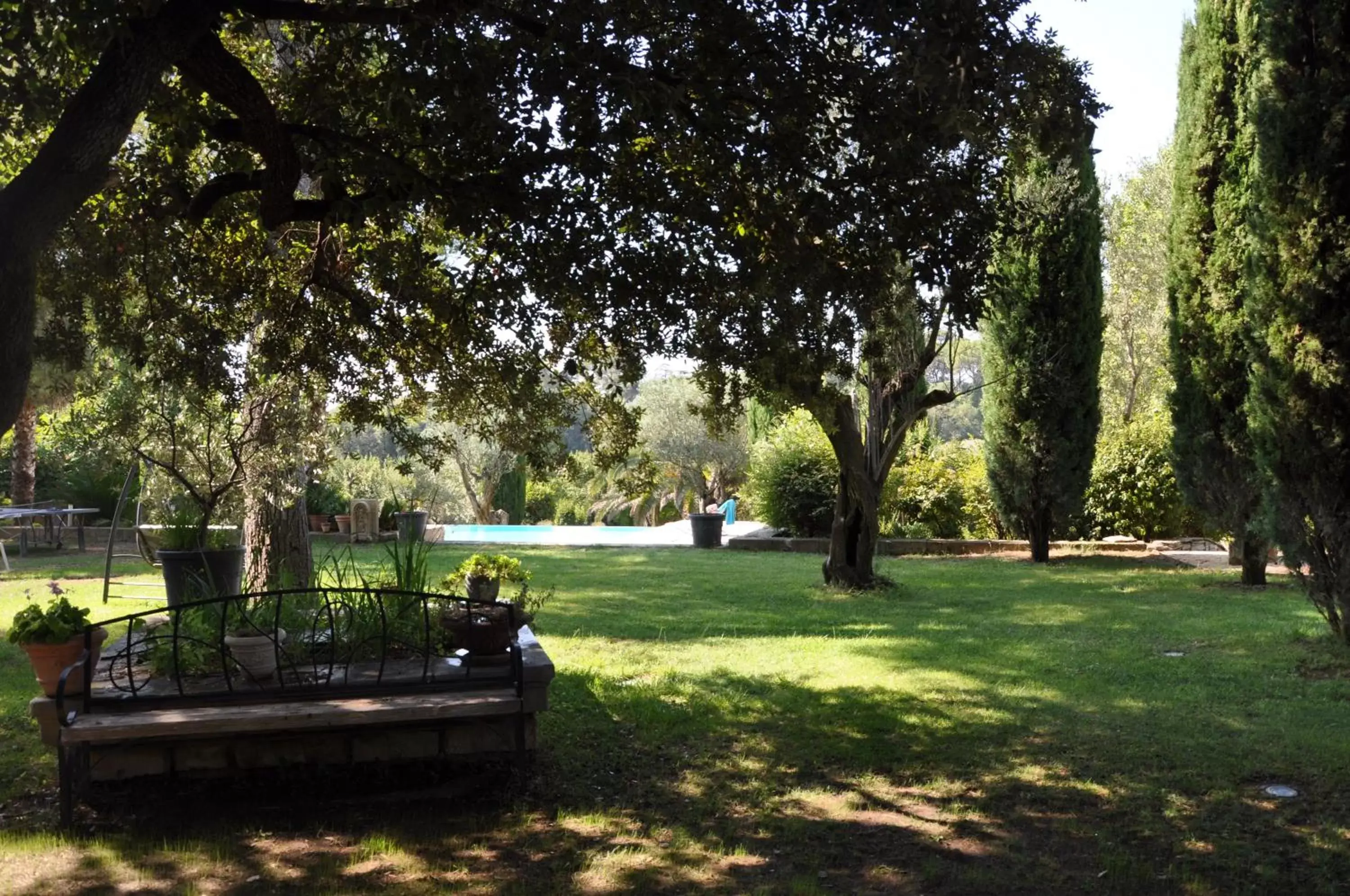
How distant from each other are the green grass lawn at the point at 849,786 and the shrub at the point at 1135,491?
6.55 meters

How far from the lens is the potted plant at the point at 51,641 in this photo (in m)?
4.77

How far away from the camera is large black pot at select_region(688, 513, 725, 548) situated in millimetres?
16578

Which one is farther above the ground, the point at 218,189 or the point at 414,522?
the point at 218,189

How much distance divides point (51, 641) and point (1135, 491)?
45.6 ft

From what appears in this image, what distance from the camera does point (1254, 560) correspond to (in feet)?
35.4

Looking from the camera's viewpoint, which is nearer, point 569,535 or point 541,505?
point 569,535

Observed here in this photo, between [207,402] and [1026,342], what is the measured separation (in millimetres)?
9931

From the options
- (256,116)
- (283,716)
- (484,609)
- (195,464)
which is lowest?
(283,716)

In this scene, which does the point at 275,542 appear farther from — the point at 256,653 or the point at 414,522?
the point at 256,653

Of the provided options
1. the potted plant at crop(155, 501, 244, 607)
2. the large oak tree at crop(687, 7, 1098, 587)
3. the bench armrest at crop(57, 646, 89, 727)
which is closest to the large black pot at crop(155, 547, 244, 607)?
the potted plant at crop(155, 501, 244, 607)

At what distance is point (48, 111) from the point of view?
508cm

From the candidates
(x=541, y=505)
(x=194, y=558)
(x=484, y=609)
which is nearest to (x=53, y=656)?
(x=484, y=609)

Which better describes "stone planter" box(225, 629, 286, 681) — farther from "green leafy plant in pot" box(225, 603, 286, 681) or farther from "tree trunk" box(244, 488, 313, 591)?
"tree trunk" box(244, 488, 313, 591)

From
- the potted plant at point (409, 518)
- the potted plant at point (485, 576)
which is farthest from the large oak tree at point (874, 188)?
the potted plant at point (409, 518)
